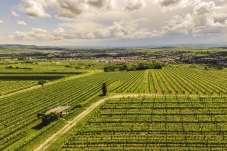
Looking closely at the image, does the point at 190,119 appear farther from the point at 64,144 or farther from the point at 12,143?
the point at 12,143

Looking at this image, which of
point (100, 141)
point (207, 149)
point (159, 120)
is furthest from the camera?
point (159, 120)

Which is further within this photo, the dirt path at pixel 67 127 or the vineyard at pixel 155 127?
the dirt path at pixel 67 127

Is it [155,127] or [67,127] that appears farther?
[67,127]

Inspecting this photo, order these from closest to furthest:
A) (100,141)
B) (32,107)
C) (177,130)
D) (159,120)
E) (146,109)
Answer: (100,141) < (177,130) < (159,120) < (146,109) < (32,107)

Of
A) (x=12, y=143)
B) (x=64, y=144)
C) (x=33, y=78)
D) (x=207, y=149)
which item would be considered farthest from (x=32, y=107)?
(x=33, y=78)

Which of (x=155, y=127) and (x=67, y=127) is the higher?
(x=155, y=127)

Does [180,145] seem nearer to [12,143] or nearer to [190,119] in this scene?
[190,119]

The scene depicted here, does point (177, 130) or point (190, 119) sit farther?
point (190, 119)

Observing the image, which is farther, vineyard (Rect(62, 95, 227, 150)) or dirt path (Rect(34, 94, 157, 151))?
dirt path (Rect(34, 94, 157, 151))
